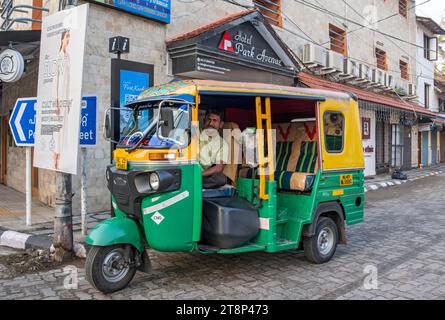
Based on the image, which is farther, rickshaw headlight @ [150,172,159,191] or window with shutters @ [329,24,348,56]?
window with shutters @ [329,24,348,56]

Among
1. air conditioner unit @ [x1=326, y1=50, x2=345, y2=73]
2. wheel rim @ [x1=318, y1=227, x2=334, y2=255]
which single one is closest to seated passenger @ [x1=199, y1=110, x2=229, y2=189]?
wheel rim @ [x1=318, y1=227, x2=334, y2=255]

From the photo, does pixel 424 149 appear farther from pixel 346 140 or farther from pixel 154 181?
pixel 154 181

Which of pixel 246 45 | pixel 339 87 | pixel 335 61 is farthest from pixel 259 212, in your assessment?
pixel 335 61

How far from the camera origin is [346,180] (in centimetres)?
584

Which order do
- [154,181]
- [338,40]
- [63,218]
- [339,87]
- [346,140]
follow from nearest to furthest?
[154,181] < [63,218] < [346,140] < [339,87] < [338,40]

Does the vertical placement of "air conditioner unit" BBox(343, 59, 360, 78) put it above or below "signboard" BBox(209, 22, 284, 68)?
above

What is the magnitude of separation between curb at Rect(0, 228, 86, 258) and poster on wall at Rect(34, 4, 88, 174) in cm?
119

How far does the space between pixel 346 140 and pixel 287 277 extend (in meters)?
2.21

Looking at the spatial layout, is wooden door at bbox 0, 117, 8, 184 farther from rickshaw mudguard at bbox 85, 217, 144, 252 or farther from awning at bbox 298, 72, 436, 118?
rickshaw mudguard at bbox 85, 217, 144, 252

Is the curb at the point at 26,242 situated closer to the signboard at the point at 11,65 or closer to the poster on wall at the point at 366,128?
the signboard at the point at 11,65

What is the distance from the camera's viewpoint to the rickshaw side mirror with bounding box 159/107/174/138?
422 centimetres

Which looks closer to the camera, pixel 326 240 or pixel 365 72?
pixel 326 240

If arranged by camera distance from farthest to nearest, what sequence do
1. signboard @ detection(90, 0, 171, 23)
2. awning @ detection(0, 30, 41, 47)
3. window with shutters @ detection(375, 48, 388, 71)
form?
window with shutters @ detection(375, 48, 388, 71) → signboard @ detection(90, 0, 171, 23) → awning @ detection(0, 30, 41, 47)

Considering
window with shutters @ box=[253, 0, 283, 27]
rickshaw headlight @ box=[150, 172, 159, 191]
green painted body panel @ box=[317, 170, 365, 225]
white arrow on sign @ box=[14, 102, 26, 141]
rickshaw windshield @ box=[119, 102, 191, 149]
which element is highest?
window with shutters @ box=[253, 0, 283, 27]
